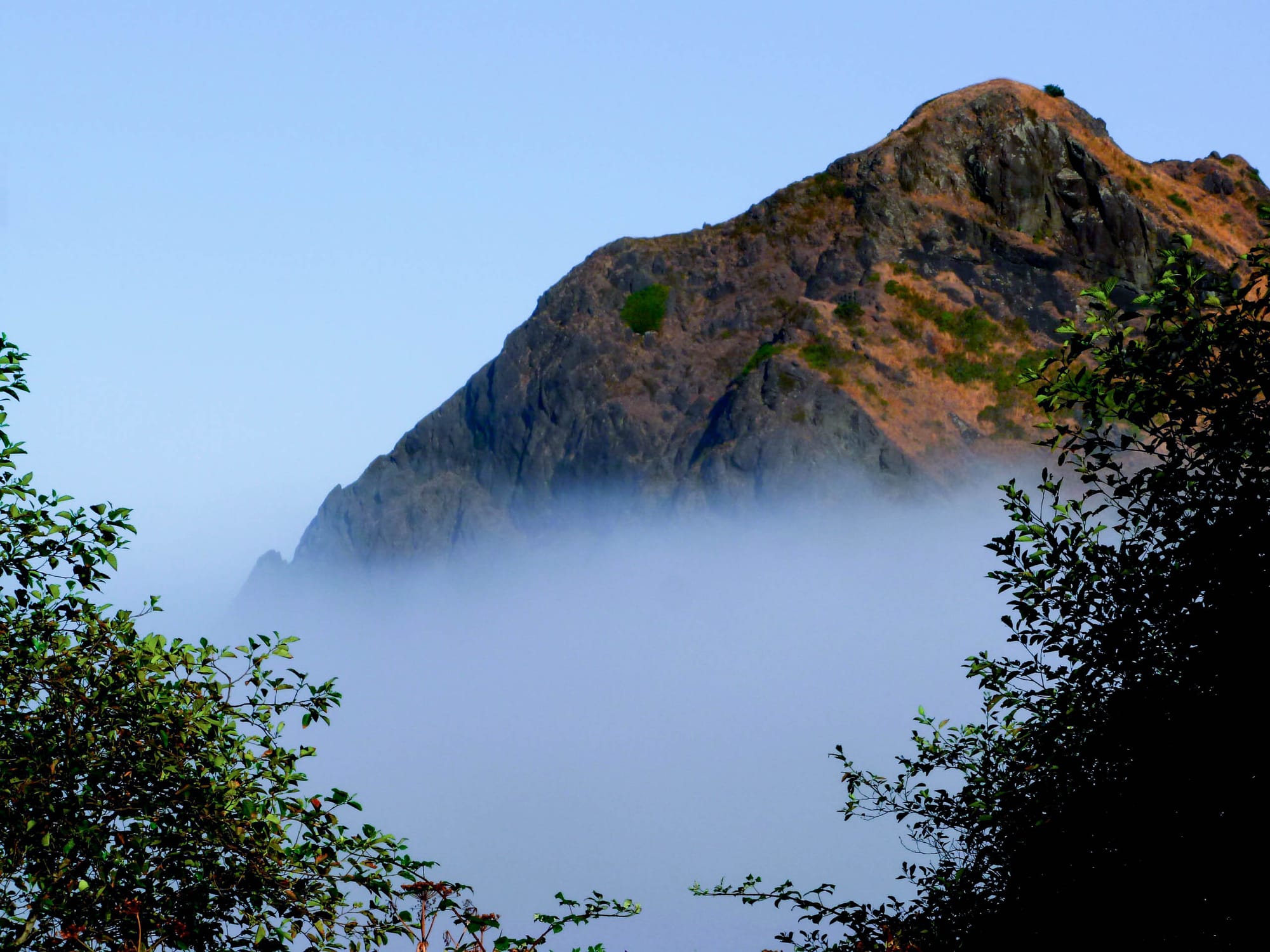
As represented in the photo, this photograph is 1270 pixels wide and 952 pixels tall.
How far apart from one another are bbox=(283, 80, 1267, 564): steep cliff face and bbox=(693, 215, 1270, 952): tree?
314ft

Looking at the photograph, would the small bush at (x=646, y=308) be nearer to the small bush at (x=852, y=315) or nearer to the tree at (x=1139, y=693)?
the small bush at (x=852, y=315)

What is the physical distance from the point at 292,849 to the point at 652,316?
365 ft

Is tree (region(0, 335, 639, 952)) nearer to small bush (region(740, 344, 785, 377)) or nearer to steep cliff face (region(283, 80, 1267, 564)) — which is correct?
steep cliff face (region(283, 80, 1267, 564))

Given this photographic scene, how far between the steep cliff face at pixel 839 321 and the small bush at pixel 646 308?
0.64ft

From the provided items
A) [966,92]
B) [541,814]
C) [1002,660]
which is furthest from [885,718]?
[1002,660]

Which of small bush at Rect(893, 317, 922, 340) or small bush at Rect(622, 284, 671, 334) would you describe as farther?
small bush at Rect(622, 284, 671, 334)

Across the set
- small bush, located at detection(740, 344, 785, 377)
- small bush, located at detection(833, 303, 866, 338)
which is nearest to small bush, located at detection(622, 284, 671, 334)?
small bush, located at detection(740, 344, 785, 377)

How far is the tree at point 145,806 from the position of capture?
11.4m

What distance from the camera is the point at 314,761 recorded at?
194125 mm

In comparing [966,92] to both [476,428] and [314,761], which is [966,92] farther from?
[314,761]

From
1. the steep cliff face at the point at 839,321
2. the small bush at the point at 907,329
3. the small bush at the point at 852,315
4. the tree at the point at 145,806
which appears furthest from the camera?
the small bush at the point at 852,315

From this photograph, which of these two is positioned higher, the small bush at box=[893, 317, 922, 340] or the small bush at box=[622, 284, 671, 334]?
the small bush at box=[622, 284, 671, 334]

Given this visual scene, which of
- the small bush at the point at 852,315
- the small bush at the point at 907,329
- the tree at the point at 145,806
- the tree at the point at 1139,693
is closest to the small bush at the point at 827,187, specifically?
the small bush at the point at 852,315

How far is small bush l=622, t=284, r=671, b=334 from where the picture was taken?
121 m
